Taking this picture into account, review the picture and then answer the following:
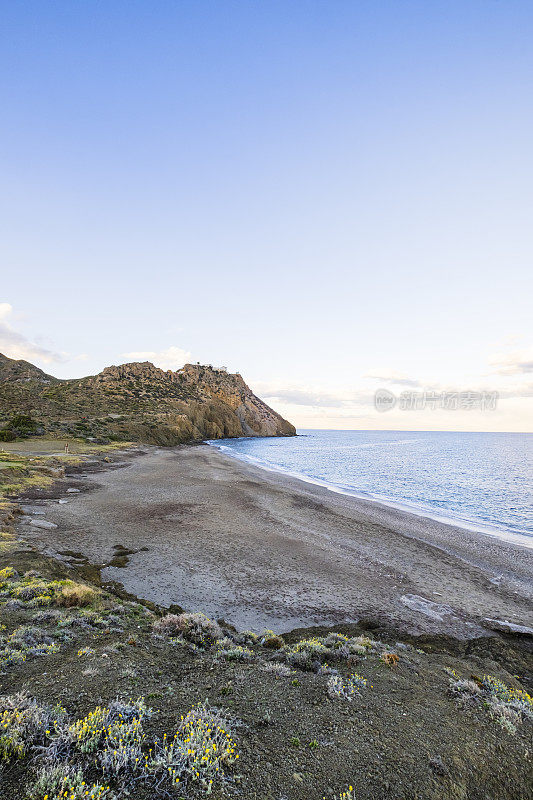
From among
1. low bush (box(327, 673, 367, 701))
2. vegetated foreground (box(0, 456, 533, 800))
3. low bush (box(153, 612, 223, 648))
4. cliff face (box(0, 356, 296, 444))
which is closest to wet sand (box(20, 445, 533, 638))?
low bush (box(153, 612, 223, 648))

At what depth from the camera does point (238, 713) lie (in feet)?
17.8

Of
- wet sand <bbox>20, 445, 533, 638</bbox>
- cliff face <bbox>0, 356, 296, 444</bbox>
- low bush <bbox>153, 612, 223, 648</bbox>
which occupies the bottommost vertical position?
wet sand <bbox>20, 445, 533, 638</bbox>

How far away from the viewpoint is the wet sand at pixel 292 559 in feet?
36.0

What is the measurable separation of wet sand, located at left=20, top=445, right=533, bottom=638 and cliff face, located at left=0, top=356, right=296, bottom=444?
1763 inches

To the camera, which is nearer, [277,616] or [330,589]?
[277,616]

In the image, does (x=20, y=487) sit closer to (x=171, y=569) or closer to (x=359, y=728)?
(x=171, y=569)

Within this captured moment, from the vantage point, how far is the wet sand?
1098 cm

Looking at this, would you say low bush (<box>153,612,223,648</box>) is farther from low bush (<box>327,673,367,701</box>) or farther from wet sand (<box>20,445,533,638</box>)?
low bush (<box>327,673,367,701</box>)

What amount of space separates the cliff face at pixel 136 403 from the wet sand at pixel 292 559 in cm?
4477

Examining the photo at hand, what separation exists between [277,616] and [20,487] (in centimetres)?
1985

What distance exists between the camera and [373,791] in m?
4.40

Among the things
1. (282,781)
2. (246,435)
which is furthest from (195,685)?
(246,435)

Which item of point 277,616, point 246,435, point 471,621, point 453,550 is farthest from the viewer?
point 246,435

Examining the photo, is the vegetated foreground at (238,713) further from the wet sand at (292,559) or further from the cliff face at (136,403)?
the cliff face at (136,403)
